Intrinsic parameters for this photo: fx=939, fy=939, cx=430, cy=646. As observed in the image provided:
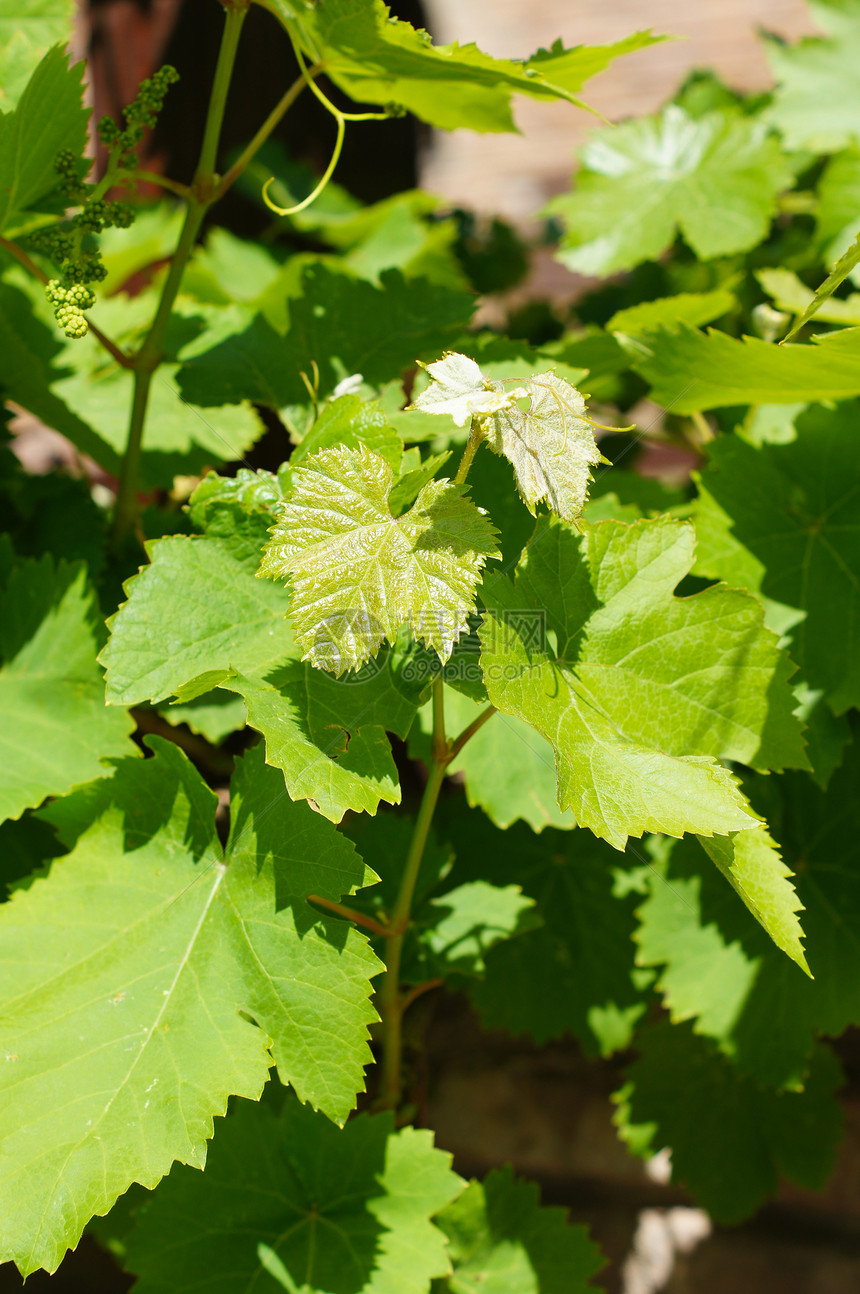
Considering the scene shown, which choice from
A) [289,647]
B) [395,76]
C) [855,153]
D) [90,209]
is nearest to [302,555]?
[289,647]

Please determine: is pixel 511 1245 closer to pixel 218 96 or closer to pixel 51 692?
pixel 51 692

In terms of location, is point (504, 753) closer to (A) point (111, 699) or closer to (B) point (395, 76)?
(A) point (111, 699)

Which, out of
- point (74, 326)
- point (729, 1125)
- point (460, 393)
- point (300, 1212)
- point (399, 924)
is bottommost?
point (729, 1125)

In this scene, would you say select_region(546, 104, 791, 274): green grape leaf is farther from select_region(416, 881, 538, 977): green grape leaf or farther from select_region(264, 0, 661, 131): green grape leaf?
select_region(416, 881, 538, 977): green grape leaf

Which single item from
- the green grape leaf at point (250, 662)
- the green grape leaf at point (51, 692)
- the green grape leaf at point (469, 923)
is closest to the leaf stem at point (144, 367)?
the green grape leaf at point (51, 692)

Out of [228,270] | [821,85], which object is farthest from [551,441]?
[228,270]

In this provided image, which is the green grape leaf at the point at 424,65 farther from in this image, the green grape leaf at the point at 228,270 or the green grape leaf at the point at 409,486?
the green grape leaf at the point at 228,270

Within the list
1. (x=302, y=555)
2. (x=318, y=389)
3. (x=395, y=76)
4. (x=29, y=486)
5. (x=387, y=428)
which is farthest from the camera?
(x=29, y=486)

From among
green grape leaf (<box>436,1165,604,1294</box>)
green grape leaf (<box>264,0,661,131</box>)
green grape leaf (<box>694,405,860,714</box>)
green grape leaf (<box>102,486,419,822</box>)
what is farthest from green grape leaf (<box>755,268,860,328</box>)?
green grape leaf (<box>436,1165,604,1294</box>)

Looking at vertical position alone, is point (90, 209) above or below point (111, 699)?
above
